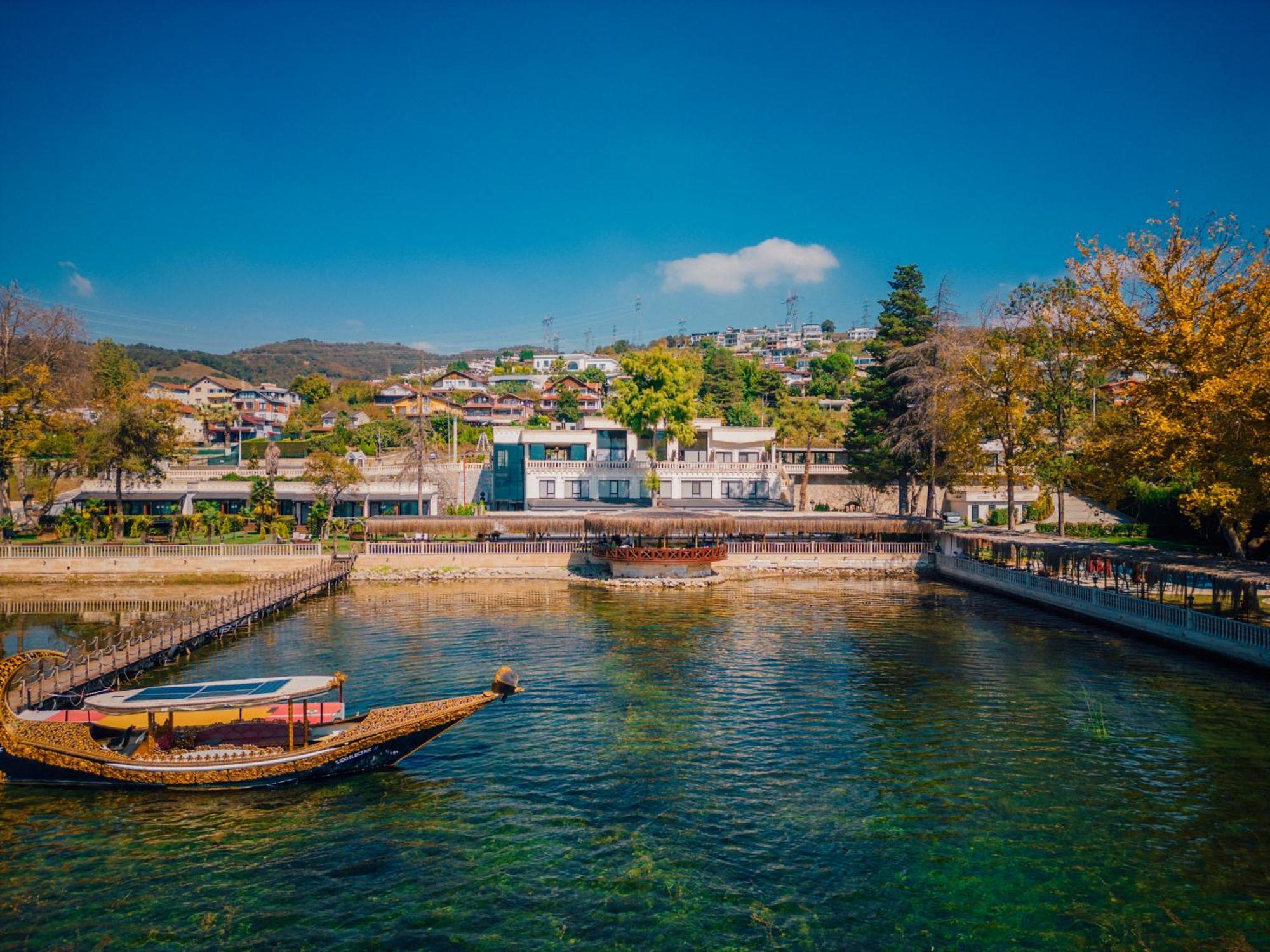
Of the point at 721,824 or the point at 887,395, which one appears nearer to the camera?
the point at 721,824

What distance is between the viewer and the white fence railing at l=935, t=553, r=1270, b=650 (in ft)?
93.1

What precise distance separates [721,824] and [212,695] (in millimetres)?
12937

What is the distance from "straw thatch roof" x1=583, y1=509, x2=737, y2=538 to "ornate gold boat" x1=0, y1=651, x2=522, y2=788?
92.7 ft

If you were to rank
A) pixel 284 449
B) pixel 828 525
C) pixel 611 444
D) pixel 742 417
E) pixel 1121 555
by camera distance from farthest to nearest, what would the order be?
pixel 742 417 < pixel 284 449 < pixel 611 444 < pixel 828 525 < pixel 1121 555

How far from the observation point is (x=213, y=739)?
63.9 feet

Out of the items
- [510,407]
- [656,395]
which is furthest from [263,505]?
[510,407]

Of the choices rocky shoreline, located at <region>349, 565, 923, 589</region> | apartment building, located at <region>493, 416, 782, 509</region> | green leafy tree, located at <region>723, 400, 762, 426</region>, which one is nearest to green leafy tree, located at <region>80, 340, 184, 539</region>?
rocky shoreline, located at <region>349, 565, 923, 589</region>

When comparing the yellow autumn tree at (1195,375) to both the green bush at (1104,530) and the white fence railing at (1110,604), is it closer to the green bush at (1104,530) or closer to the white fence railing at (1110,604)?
the white fence railing at (1110,604)

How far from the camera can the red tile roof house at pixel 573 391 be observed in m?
144

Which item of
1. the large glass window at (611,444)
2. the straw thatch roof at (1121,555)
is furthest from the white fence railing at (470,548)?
the straw thatch roof at (1121,555)

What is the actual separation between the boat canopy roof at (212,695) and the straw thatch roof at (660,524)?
2803cm

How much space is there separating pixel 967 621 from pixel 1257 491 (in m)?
12.7

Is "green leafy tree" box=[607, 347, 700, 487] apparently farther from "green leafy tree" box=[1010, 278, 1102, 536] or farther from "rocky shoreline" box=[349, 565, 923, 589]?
"green leafy tree" box=[1010, 278, 1102, 536]

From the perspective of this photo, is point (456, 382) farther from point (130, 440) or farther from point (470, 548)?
A: point (470, 548)
